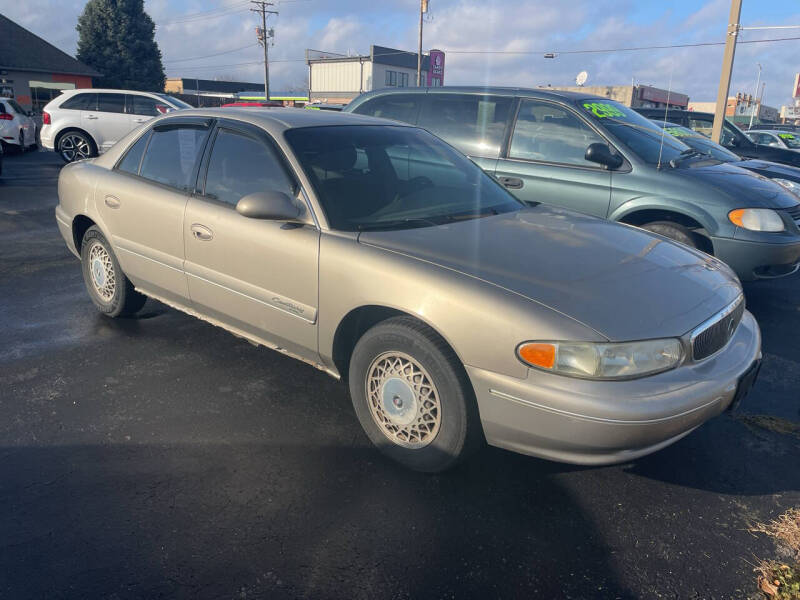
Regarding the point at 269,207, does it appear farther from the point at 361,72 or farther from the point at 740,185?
the point at 361,72

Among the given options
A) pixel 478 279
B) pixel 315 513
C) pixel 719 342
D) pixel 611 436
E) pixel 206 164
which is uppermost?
pixel 206 164

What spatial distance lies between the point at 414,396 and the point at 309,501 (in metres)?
0.65

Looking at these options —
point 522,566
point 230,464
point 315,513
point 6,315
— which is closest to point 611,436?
point 522,566

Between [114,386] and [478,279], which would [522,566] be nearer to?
[478,279]

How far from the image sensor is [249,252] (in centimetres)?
344

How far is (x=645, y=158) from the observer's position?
5.43 metres

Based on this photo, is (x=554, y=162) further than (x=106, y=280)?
Yes

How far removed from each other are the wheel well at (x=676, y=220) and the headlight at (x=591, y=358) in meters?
3.19

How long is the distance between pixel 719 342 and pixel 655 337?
548mm

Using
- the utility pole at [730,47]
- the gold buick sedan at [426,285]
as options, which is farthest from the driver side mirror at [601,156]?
the utility pole at [730,47]

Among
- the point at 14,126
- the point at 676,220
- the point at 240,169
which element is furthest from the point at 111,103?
the point at 676,220

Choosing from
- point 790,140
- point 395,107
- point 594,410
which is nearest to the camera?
point 594,410

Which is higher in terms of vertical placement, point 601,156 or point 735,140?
point 735,140

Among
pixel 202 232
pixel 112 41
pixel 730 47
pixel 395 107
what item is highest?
pixel 112 41
